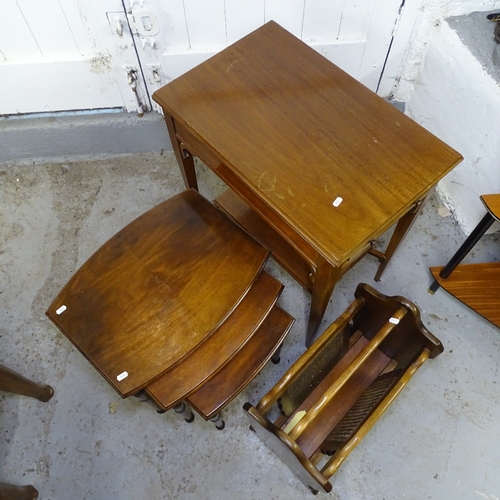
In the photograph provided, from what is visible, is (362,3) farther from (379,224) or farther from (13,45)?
(13,45)

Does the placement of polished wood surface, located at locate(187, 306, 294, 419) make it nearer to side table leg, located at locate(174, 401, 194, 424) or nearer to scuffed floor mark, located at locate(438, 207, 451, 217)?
side table leg, located at locate(174, 401, 194, 424)

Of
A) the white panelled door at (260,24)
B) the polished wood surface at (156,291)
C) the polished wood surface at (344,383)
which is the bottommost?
the polished wood surface at (344,383)

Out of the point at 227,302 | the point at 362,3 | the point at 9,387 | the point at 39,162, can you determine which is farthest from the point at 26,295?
the point at 362,3

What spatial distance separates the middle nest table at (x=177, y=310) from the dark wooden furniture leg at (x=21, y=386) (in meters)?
0.23

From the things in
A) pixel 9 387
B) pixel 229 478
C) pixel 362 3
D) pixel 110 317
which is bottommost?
pixel 229 478

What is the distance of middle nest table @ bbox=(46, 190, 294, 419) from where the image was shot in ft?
3.72

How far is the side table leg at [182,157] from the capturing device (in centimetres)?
131

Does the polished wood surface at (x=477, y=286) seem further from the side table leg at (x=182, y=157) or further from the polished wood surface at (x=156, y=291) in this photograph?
the side table leg at (x=182, y=157)

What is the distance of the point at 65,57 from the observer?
161 centimetres

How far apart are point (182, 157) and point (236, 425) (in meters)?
0.86

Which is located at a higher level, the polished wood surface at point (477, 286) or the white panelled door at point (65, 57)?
the white panelled door at point (65, 57)

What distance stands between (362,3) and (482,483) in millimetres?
1545

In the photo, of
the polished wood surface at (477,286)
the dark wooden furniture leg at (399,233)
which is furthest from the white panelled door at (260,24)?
the polished wood surface at (477,286)

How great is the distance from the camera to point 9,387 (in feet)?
4.27
